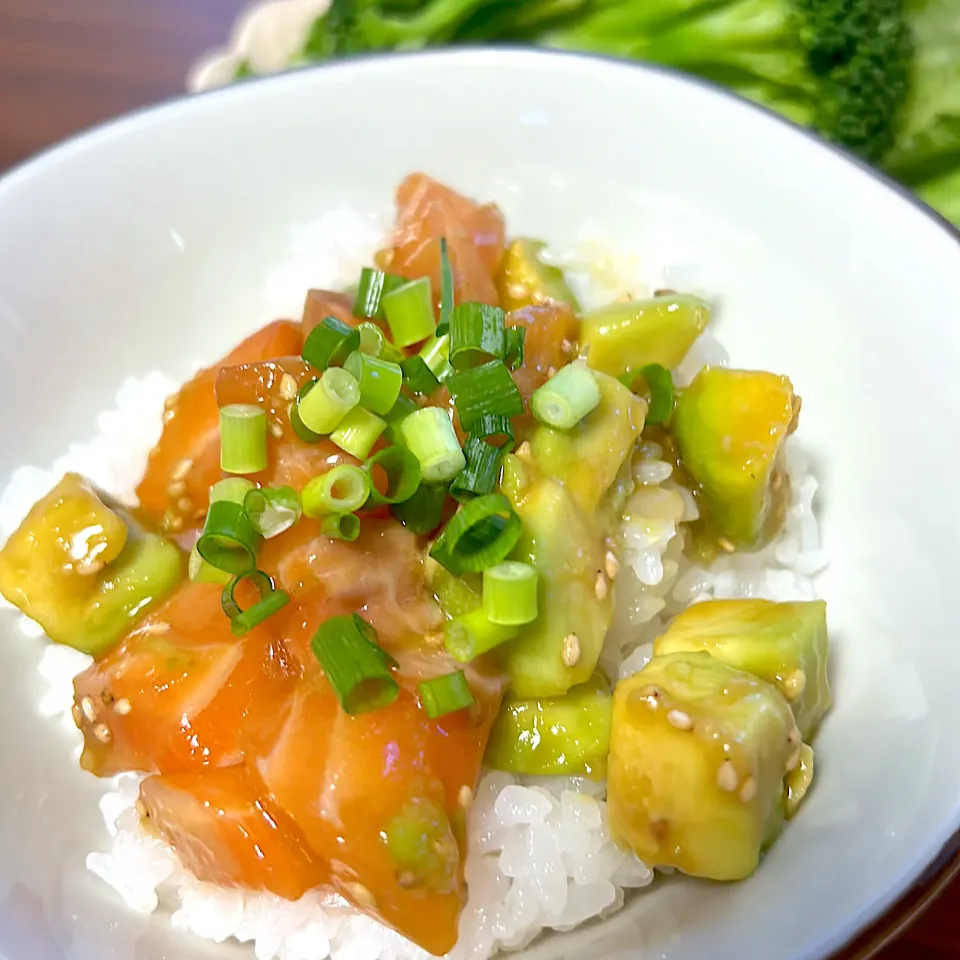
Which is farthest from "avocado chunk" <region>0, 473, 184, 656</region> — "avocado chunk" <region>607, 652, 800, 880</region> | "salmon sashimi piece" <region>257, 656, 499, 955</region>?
"avocado chunk" <region>607, 652, 800, 880</region>

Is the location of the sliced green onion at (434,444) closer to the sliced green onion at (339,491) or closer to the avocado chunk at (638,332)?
the sliced green onion at (339,491)

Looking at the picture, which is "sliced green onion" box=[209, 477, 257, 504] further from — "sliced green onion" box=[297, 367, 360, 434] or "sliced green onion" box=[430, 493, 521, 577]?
"sliced green onion" box=[430, 493, 521, 577]

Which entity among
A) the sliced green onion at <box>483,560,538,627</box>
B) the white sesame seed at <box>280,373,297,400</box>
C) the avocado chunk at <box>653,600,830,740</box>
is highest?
the white sesame seed at <box>280,373,297,400</box>

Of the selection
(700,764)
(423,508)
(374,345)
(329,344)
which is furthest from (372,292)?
(700,764)

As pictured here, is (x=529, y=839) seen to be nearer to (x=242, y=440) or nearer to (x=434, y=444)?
(x=434, y=444)

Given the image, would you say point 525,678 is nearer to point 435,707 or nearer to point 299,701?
point 435,707

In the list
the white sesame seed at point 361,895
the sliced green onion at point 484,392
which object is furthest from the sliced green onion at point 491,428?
the white sesame seed at point 361,895
